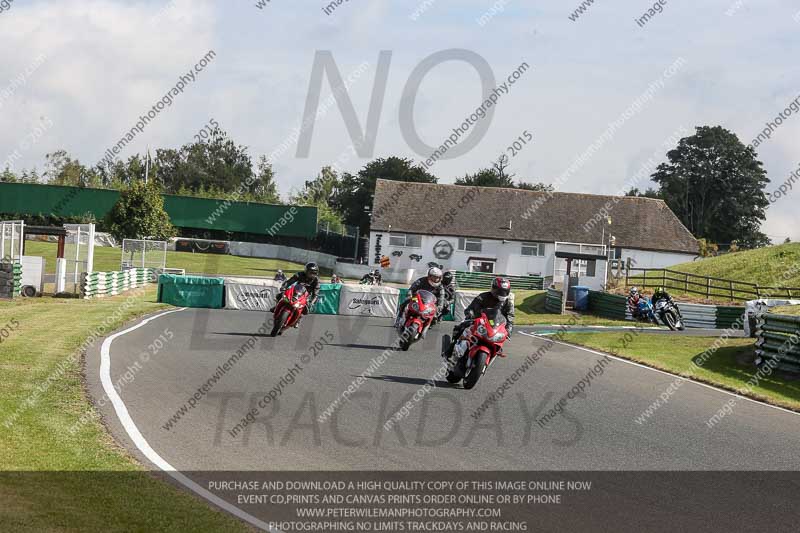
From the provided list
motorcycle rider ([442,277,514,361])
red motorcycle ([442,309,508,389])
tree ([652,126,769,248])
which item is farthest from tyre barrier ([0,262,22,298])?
tree ([652,126,769,248])

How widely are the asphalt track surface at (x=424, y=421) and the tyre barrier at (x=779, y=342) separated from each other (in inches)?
133

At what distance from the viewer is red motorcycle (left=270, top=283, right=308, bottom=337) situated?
20266mm

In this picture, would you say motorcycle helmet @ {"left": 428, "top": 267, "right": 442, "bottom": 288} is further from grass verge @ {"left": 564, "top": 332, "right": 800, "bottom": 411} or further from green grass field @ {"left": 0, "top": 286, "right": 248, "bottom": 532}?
green grass field @ {"left": 0, "top": 286, "right": 248, "bottom": 532}

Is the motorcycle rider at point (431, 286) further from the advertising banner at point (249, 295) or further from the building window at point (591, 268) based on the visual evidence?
the building window at point (591, 268)

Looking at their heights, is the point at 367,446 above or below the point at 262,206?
below

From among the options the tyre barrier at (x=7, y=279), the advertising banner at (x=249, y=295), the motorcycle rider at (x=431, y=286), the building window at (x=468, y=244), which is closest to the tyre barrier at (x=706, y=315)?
the advertising banner at (x=249, y=295)

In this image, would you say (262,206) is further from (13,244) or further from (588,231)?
(13,244)

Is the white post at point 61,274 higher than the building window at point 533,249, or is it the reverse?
the building window at point 533,249

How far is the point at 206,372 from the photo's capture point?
14.9 m

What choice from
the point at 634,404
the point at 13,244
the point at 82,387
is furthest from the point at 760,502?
the point at 13,244

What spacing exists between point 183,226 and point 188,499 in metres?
85.5

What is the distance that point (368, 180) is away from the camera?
100562mm

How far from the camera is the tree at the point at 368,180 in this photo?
98.7 meters

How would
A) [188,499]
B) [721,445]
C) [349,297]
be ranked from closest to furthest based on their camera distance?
[188,499] < [721,445] < [349,297]
